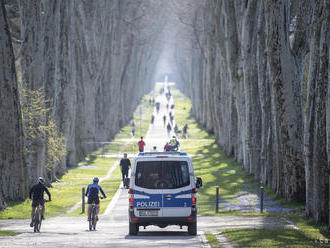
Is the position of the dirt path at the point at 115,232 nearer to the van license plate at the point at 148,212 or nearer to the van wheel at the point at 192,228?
the van wheel at the point at 192,228

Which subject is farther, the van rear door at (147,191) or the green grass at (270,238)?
the van rear door at (147,191)

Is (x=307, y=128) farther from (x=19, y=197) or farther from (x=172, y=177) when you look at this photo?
(x=19, y=197)

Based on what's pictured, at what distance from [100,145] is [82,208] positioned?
32.2m

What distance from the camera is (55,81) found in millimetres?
35188

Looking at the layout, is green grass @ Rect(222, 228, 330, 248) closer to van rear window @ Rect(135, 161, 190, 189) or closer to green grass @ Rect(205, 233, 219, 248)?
green grass @ Rect(205, 233, 219, 248)

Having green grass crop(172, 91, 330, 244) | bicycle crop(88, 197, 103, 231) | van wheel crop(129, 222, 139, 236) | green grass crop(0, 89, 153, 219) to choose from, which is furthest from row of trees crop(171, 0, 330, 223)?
green grass crop(0, 89, 153, 219)

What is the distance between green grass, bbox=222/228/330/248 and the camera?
52.6 ft

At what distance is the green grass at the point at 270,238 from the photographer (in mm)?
16031

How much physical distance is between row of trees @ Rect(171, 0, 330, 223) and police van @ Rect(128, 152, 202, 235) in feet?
10.8

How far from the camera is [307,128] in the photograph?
68.4 ft

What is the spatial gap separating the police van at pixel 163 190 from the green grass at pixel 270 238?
119 centimetres

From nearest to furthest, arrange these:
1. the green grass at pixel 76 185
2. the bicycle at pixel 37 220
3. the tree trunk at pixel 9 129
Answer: the bicycle at pixel 37 220, the green grass at pixel 76 185, the tree trunk at pixel 9 129

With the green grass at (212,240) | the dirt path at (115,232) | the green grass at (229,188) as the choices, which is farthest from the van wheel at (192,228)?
the green grass at (229,188)

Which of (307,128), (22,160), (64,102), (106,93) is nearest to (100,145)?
(106,93)
